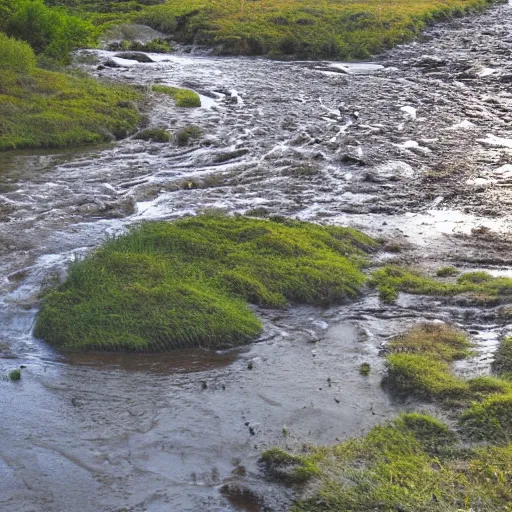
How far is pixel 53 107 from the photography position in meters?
27.7

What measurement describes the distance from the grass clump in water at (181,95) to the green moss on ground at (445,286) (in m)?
18.2

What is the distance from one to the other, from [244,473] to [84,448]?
214cm

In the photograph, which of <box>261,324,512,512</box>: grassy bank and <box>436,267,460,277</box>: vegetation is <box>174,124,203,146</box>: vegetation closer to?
<box>436,267,460,277</box>: vegetation

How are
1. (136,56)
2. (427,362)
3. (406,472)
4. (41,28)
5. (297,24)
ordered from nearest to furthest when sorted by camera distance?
(406,472)
(427,362)
(41,28)
(136,56)
(297,24)

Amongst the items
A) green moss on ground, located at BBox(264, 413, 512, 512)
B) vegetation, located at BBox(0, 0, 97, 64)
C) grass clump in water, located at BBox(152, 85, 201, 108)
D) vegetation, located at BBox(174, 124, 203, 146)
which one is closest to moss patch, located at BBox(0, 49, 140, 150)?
grass clump in water, located at BBox(152, 85, 201, 108)

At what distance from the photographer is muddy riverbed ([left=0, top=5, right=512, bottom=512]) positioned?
9773mm

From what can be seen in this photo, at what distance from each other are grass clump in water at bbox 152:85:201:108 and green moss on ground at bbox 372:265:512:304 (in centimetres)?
1824

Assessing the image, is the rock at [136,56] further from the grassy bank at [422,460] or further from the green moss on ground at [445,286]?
the grassy bank at [422,460]

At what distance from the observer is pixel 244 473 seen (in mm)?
9469

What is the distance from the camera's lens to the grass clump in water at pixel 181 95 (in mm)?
31734

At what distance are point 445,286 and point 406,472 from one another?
628 cm

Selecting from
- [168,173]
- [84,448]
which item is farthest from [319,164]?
[84,448]

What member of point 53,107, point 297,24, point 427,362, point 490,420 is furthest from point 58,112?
point 297,24

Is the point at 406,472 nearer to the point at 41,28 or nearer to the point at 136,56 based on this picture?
the point at 41,28
